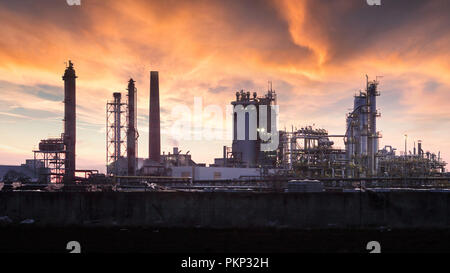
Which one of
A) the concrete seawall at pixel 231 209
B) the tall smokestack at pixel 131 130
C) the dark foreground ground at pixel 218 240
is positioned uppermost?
the tall smokestack at pixel 131 130

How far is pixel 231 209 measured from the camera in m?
19.1

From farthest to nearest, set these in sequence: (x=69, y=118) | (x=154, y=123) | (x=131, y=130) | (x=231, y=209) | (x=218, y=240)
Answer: (x=154, y=123) < (x=131, y=130) < (x=69, y=118) < (x=231, y=209) < (x=218, y=240)

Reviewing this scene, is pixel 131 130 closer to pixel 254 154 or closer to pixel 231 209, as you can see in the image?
pixel 254 154

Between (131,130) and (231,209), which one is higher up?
(131,130)

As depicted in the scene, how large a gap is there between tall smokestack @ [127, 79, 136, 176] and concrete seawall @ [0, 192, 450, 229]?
144ft

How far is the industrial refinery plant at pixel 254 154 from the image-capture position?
1989 inches

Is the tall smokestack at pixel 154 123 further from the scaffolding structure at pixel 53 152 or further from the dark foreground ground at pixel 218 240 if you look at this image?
the dark foreground ground at pixel 218 240

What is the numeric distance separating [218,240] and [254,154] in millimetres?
51539

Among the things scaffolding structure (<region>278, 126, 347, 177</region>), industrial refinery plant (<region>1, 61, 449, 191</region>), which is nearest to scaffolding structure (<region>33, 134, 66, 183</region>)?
industrial refinery plant (<region>1, 61, 449, 191</region>)

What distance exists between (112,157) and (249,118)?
26.5 meters

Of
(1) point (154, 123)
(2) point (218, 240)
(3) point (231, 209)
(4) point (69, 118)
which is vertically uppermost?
(4) point (69, 118)

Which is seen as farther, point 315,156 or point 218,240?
point 315,156

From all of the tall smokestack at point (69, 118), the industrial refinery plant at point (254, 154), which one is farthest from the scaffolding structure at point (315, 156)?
the tall smokestack at point (69, 118)

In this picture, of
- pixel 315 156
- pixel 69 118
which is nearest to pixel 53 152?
pixel 69 118
